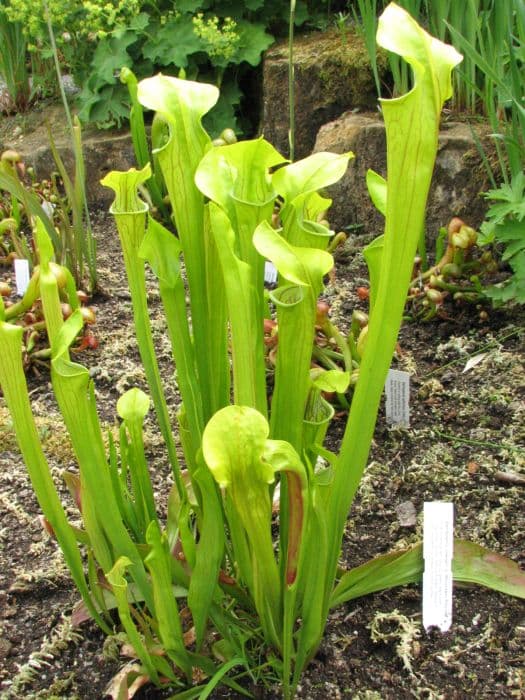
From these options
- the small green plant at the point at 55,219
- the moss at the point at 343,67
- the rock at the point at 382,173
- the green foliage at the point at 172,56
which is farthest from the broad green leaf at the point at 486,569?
the green foliage at the point at 172,56

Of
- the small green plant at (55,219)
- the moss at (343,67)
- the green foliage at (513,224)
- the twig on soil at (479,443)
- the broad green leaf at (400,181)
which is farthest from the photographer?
the moss at (343,67)

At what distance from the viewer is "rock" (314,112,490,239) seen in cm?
229

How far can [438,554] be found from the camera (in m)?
1.05

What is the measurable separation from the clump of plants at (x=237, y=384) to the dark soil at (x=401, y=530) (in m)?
0.11

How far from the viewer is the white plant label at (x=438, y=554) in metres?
1.04

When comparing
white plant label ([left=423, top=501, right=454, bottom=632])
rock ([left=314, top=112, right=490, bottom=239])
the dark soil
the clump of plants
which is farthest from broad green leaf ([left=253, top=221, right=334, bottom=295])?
rock ([left=314, top=112, right=490, bottom=239])

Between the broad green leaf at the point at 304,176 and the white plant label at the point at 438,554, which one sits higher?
the broad green leaf at the point at 304,176

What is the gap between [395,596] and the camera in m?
1.17

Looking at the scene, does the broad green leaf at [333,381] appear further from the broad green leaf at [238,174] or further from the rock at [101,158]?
the rock at [101,158]

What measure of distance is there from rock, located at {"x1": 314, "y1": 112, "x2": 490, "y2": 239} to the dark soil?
0.49 meters

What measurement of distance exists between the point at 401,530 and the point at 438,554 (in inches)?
10.3

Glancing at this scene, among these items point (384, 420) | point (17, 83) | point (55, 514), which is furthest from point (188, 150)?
point (17, 83)

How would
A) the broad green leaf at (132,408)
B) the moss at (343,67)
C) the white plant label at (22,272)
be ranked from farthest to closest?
the moss at (343,67), the white plant label at (22,272), the broad green leaf at (132,408)

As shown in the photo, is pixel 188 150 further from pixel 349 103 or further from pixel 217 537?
pixel 349 103
